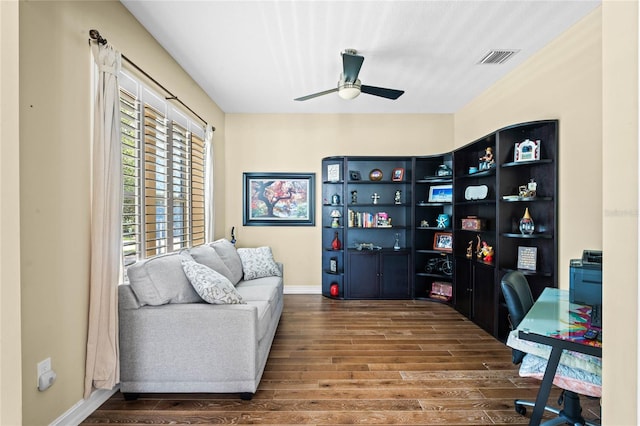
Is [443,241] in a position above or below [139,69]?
below

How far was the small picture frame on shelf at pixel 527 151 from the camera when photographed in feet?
10.1

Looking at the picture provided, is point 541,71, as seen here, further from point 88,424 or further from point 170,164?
→ point 88,424

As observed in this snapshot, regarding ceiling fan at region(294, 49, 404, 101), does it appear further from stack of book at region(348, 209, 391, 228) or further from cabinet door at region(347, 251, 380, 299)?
cabinet door at region(347, 251, 380, 299)

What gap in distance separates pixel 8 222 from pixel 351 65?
9.17 ft

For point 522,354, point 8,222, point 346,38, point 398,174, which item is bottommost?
point 522,354

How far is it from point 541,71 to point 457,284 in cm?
267

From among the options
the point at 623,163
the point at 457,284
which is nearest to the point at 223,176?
the point at 457,284

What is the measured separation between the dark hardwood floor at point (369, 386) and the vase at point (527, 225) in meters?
1.17

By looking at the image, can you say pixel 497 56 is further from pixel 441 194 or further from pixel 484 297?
pixel 484 297

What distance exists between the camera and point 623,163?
0.62 meters

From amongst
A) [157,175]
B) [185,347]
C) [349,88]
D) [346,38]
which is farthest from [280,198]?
[185,347]

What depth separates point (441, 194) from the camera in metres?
4.73

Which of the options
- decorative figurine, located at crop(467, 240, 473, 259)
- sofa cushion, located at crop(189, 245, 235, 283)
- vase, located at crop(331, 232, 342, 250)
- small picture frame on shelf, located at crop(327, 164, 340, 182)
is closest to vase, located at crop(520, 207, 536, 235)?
decorative figurine, located at crop(467, 240, 473, 259)

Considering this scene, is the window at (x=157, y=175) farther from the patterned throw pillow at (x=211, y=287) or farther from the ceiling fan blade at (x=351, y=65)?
the ceiling fan blade at (x=351, y=65)
